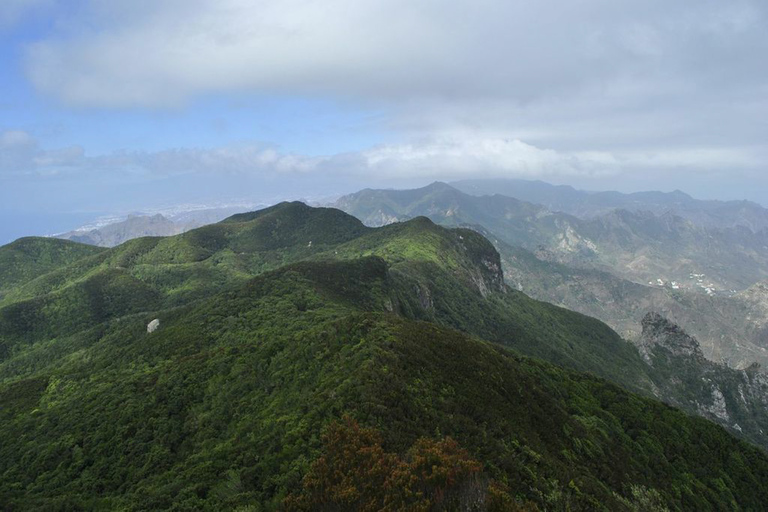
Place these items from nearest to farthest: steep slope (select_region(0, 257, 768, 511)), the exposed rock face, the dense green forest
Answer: the dense green forest, steep slope (select_region(0, 257, 768, 511)), the exposed rock face

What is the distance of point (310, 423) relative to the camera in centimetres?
3866

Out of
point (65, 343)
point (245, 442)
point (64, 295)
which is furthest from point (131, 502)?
point (64, 295)

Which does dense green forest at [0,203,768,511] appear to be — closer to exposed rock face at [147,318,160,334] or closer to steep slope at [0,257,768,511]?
steep slope at [0,257,768,511]

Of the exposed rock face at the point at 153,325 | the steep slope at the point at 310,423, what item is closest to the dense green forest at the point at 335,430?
the steep slope at the point at 310,423

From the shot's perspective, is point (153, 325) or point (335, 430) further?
point (153, 325)

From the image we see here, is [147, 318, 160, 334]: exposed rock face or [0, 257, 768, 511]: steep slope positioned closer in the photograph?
[0, 257, 768, 511]: steep slope

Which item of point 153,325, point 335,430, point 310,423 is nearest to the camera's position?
point 335,430

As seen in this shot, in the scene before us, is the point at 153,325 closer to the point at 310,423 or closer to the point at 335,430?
the point at 310,423

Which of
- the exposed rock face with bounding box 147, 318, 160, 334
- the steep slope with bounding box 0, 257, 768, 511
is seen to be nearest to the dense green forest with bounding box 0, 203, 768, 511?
the steep slope with bounding box 0, 257, 768, 511

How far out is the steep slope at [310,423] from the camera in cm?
3656

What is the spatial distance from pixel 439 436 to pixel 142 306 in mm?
166174

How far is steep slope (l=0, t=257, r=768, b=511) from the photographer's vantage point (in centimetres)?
3656

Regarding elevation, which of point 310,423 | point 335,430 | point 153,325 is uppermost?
point 335,430

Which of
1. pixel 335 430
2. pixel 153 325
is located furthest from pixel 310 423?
pixel 153 325
